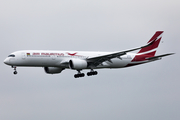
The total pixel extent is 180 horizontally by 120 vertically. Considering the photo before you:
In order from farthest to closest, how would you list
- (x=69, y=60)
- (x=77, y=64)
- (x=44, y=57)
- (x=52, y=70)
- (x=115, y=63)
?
(x=52, y=70) < (x=115, y=63) < (x=69, y=60) < (x=77, y=64) < (x=44, y=57)

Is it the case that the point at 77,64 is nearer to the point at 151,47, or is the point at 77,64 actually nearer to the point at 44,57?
the point at 44,57

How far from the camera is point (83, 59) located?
74375 millimetres

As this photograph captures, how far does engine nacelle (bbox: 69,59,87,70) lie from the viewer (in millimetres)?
71625

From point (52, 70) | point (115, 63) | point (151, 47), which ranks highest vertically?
point (151, 47)

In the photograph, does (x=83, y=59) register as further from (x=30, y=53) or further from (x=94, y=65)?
(x=30, y=53)

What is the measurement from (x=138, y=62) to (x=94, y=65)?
1019 centimetres

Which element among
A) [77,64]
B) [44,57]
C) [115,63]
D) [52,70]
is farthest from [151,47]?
[44,57]

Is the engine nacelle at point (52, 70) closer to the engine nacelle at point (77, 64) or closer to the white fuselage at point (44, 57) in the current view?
the white fuselage at point (44, 57)

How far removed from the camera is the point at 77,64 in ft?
235

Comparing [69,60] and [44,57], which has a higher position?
[44,57]

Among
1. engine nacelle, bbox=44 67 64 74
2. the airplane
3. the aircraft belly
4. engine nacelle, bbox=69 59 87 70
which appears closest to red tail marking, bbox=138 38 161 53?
the airplane

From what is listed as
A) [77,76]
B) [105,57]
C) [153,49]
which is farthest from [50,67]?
[153,49]

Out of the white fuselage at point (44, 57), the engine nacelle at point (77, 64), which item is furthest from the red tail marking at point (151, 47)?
the engine nacelle at point (77, 64)

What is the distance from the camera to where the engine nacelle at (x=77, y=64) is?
7162 centimetres
